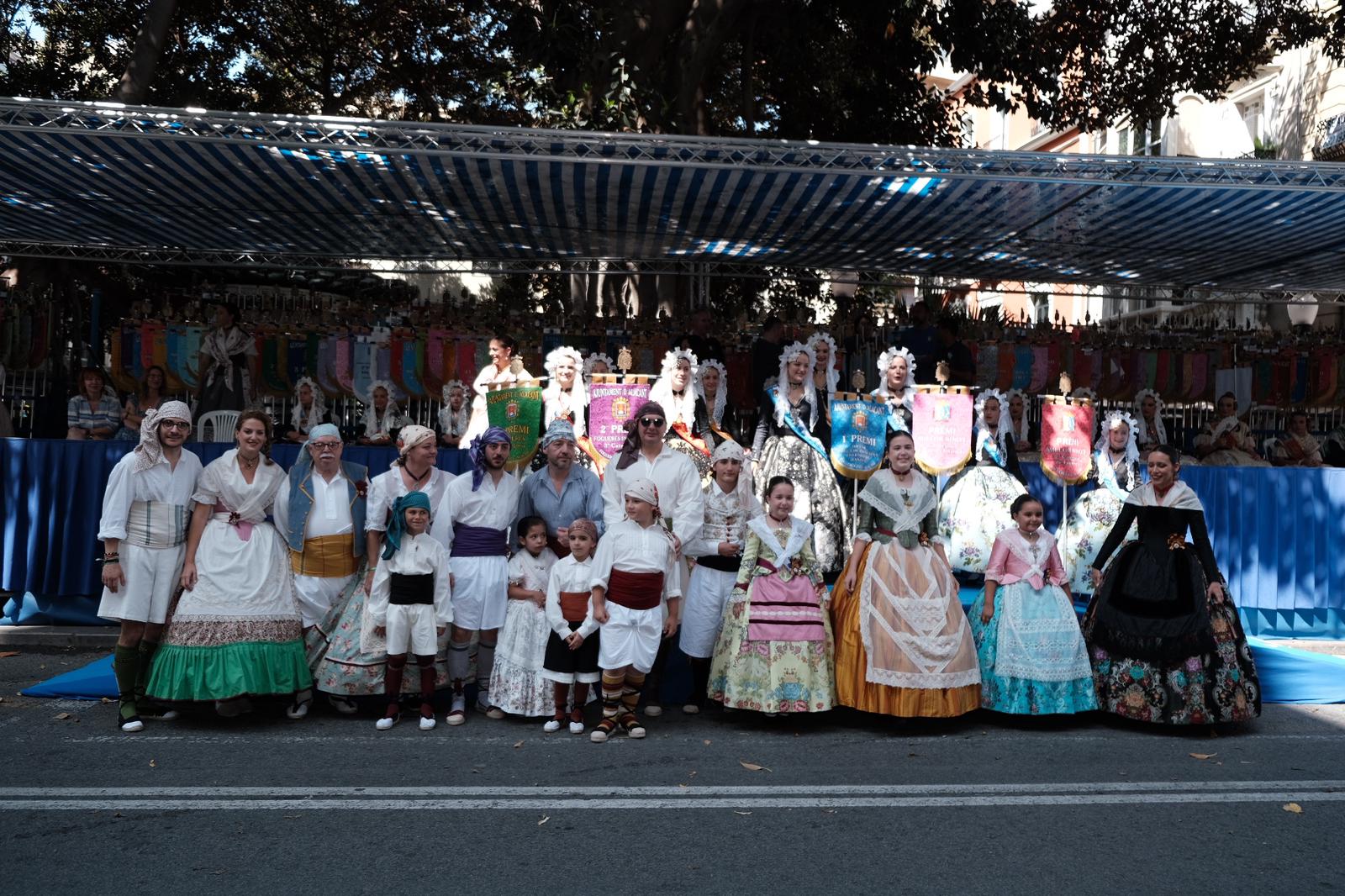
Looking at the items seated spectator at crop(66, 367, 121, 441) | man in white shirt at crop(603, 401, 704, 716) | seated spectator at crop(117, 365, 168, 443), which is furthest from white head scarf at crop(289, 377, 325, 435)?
man in white shirt at crop(603, 401, 704, 716)

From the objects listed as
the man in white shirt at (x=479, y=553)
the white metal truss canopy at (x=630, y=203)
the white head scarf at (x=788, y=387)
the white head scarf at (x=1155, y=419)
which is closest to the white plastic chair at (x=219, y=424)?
the white metal truss canopy at (x=630, y=203)

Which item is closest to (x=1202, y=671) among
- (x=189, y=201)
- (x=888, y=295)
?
(x=189, y=201)

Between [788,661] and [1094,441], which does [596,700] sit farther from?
[1094,441]

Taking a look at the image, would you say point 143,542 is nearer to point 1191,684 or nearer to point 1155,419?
point 1191,684

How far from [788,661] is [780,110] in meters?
12.2

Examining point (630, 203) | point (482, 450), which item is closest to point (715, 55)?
point (630, 203)

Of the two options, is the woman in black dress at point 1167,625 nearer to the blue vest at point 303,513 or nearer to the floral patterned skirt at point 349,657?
the floral patterned skirt at point 349,657

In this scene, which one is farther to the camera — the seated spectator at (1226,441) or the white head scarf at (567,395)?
the seated spectator at (1226,441)

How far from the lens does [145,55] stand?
11391 millimetres

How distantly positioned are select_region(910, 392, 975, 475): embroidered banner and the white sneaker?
4.21 m

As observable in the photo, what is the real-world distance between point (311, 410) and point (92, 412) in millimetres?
1713

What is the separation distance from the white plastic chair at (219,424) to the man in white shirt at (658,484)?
4.47 metres

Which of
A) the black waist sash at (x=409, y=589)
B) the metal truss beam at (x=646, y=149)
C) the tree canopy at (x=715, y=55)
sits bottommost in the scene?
the black waist sash at (x=409, y=589)

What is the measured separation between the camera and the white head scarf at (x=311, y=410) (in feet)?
32.9
